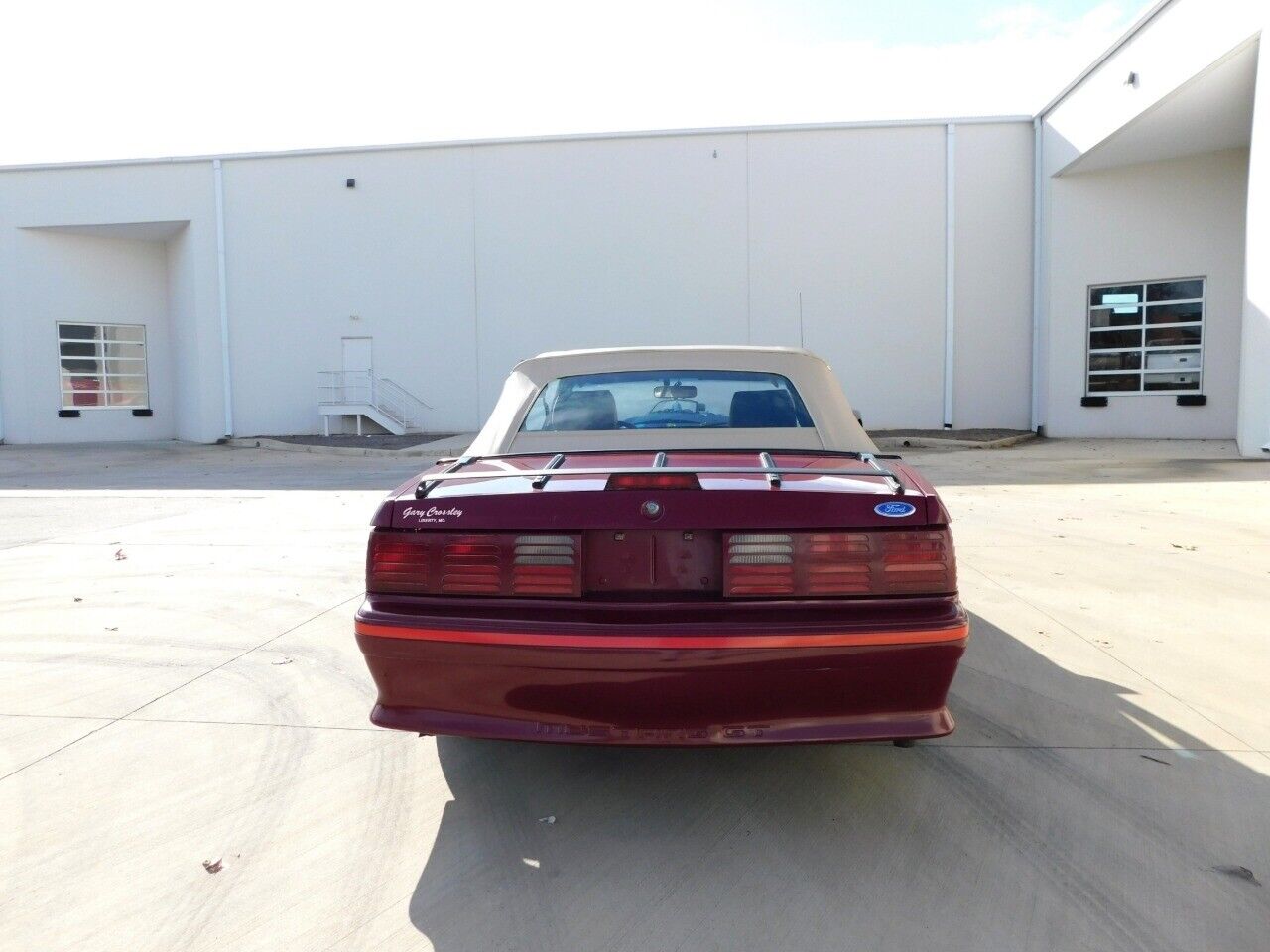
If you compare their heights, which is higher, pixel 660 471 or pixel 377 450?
pixel 660 471

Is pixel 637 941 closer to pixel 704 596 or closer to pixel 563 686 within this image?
pixel 563 686

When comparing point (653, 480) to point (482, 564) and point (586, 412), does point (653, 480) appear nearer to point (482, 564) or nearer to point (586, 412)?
point (482, 564)

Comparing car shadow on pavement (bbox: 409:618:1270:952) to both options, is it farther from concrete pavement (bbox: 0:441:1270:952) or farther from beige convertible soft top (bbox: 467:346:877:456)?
beige convertible soft top (bbox: 467:346:877:456)

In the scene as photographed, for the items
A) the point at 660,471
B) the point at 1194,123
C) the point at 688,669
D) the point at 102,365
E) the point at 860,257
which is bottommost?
the point at 688,669

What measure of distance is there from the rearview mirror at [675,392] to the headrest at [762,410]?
0.24 m

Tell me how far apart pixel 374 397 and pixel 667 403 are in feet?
59.1

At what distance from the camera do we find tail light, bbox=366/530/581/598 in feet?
8.33

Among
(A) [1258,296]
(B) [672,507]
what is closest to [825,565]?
(B) [672,507]

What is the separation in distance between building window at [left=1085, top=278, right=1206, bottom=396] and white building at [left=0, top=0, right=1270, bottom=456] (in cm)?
5

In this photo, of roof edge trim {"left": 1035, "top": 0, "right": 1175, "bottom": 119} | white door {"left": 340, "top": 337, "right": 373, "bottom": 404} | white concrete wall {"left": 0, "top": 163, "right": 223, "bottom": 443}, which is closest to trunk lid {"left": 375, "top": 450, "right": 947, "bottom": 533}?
roof edge trim {"left": 1035, "top": 0, "right": 1175, "bottom": 119}

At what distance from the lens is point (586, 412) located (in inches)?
149

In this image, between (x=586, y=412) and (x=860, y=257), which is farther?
(x=860, y=257)

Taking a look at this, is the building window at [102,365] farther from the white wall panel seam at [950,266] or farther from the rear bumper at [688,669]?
the rear bumper at [688,669]

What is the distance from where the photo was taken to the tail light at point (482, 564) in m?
2.54
